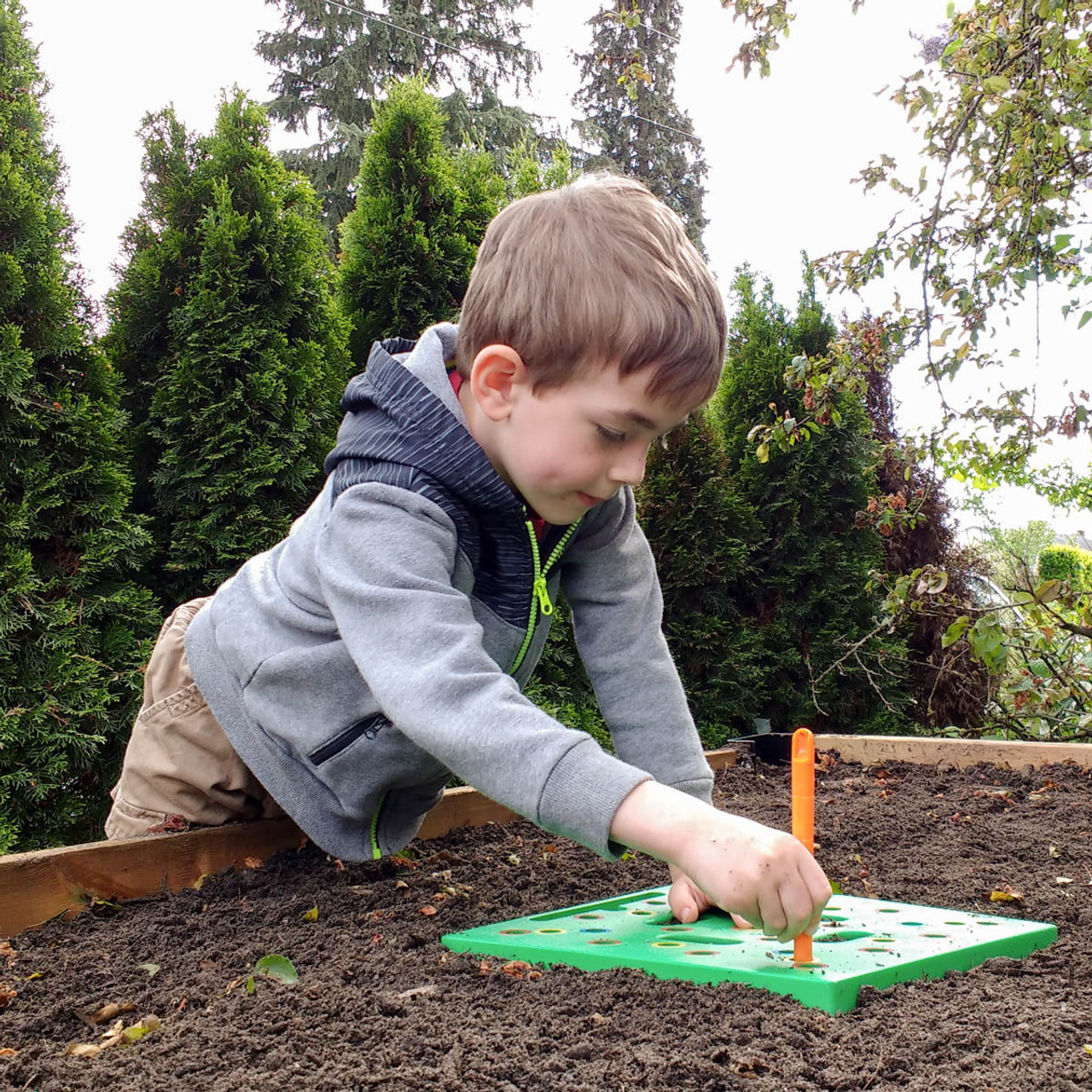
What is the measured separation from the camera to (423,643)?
1.42 m

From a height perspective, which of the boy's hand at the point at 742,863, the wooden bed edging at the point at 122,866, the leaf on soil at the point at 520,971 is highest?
the boy's hand at the point at 742,863

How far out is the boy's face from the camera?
5.13 ft

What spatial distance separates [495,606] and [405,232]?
229 cm

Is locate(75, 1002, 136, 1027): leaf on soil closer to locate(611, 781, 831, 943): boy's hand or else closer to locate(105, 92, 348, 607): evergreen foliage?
locate(611, 781, 831, 943): boy's hand

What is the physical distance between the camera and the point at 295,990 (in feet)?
4.57

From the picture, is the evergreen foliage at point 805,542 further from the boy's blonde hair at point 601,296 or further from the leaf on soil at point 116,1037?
the leaf on soil at point 116,1037

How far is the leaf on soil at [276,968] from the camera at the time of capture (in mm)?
1490

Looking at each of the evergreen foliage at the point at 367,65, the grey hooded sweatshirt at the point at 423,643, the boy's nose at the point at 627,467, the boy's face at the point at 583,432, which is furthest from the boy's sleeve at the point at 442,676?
the evergreen foliage at the point at 367,65

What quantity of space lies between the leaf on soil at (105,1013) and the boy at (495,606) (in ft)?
1.71

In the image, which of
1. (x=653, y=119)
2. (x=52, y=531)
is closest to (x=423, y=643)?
(x=52, y=531)

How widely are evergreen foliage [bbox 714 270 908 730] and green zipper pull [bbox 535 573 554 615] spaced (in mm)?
2671

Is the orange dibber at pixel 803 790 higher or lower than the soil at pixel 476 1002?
higher

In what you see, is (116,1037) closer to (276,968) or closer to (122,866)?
(276,968)

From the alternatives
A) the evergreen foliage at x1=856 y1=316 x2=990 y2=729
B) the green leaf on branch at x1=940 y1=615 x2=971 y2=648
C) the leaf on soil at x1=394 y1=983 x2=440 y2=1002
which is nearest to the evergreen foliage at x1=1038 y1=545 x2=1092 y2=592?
the evergreen foliage at x1=856 y1=316 x2=990 y2=729
